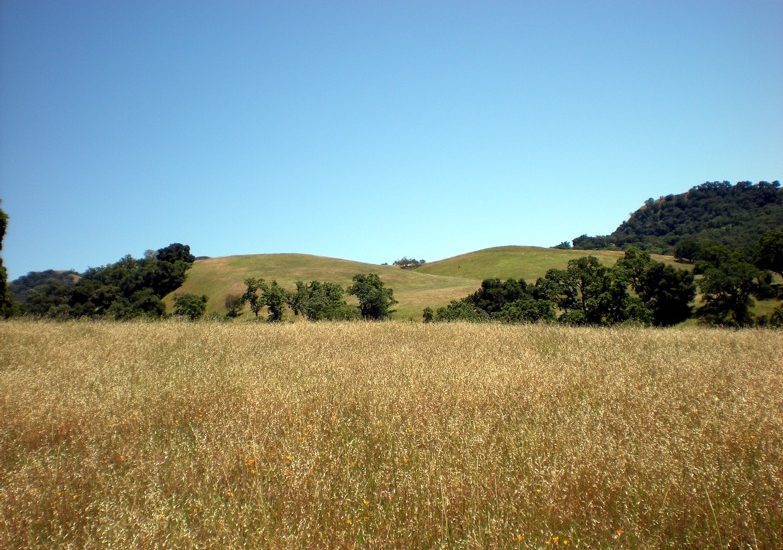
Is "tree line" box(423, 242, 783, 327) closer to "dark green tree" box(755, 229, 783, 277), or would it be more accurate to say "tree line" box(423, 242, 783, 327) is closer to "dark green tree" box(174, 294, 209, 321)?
"dark green tree" box(755, 229, 783, 277)

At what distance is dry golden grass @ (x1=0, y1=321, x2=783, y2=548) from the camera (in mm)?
3561

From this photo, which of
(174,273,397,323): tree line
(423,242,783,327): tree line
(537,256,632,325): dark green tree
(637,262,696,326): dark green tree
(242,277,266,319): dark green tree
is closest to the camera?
(537,256,632,325): dark green tree

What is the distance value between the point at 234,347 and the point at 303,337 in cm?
211

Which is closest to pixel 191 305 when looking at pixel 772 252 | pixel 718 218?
pixel 772 252

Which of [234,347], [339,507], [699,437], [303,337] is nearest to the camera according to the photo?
[339,507]

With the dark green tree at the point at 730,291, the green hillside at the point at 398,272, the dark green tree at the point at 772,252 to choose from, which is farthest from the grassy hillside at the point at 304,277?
the dark green tree at the point at 772,252

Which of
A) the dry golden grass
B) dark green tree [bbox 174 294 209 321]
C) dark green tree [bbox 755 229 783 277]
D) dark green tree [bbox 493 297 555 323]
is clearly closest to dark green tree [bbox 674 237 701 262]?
dark green tree [bbox 755 229 783 277]

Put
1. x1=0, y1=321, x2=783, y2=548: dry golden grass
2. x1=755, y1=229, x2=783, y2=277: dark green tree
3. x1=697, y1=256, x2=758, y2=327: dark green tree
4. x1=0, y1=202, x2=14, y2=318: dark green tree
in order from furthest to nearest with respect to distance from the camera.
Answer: x1=755, y1=229, x2=783, y2=277: dark green tree, x1=697, y1=256, x2=758, y2=327: dark green tree, x1=0, y1=202, x2=14, y2=318: dark green tree, x1=0, y1=321, x2=783, y2=548: dry golden grass

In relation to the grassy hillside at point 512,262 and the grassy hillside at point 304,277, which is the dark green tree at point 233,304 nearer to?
the grassy hillside at point 304,277

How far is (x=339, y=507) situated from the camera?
152 inches

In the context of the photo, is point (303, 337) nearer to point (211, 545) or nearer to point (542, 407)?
point (542, 407)

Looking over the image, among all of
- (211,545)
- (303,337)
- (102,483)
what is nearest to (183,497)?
(102,483)

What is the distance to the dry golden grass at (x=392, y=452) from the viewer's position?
3.56m

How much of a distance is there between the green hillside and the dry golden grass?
5938 centimetres
